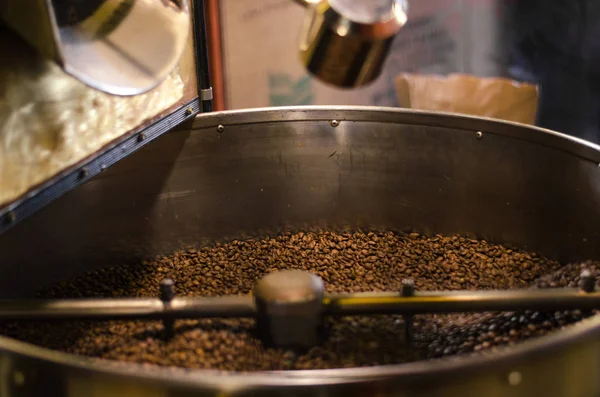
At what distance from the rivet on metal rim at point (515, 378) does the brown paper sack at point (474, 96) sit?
180 centimetres

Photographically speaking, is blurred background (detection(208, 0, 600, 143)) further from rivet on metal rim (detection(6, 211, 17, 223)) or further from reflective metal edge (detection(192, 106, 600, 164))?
rivet on metal rim (detection(6, 211, 17, 223))

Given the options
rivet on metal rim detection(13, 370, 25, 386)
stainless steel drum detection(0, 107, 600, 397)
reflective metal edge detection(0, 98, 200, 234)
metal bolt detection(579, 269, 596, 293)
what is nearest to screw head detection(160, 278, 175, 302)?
reflective metal edge detection(0, 98, 200, 234)

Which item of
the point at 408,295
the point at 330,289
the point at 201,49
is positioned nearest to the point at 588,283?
the point at 408,295

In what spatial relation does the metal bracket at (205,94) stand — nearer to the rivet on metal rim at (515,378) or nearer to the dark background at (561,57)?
the rivet on metal rim at (515,378)

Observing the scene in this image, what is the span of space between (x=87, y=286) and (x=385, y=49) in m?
1.04

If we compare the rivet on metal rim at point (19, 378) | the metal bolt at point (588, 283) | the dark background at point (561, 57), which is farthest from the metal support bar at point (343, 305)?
the dark background at point (561, 57)

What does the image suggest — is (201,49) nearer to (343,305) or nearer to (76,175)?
(76,175)

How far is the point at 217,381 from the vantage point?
0.75m

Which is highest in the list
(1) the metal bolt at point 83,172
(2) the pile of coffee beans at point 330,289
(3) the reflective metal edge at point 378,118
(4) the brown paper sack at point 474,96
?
(1) the metal bolt at point 83,172

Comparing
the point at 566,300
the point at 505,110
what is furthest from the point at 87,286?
the point at 505,110

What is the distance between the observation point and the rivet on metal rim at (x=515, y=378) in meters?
0.79

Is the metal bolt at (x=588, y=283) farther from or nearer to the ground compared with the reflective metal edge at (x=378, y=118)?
nearer to the ground

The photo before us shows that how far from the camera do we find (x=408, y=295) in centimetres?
118

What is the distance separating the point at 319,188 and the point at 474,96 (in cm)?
102
